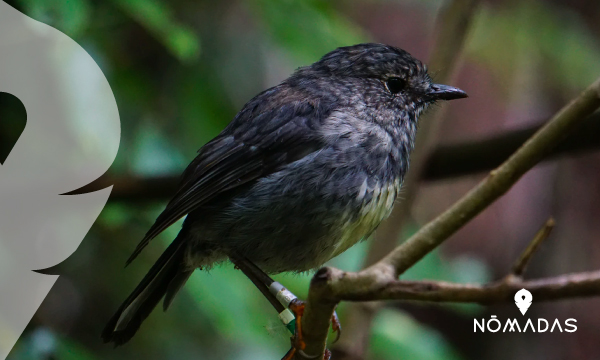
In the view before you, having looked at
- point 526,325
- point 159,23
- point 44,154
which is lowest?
point 44,154

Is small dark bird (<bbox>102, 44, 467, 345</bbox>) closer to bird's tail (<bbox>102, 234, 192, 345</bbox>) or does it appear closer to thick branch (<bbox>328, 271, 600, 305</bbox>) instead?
bird's tail (<bbox>102, 234, 192, 345</bbox>)

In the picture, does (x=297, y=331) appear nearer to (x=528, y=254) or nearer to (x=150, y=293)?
(x=150, y=293)

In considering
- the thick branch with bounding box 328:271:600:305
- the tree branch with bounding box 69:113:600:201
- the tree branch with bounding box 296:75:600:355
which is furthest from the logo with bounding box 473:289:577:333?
the thick branch with bounding box 328:271:600:305

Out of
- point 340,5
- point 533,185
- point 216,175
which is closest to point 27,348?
point 216,175

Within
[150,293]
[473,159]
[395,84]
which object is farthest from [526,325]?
[150,293]

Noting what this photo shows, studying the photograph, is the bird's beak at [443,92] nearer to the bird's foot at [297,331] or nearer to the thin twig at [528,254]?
the bird's foot at [297,331]

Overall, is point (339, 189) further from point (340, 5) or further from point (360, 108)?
point (340, 5)
